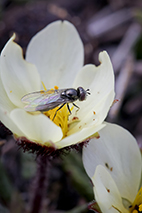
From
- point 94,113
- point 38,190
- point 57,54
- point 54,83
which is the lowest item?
point 38,190

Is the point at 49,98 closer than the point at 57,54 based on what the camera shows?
Yes

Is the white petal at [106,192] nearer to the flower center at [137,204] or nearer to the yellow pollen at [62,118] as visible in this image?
the flower center at [137,204]

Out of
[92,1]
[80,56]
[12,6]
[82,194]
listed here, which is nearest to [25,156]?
[82,194]

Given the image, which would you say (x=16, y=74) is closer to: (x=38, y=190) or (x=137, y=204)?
(x=38, y=190)

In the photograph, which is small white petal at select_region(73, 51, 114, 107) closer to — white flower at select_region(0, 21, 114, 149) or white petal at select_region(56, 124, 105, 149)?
white flower at select_region(0, 21, 114, 149)

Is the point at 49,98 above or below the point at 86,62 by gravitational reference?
above

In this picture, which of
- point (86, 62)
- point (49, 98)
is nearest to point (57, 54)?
point (49, 98)

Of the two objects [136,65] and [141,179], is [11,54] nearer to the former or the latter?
[141,179]
